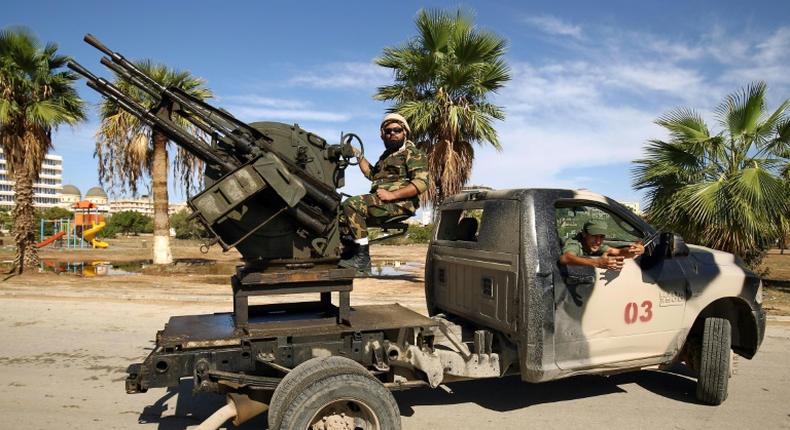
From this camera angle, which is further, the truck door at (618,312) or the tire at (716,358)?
the tire at (716,358)

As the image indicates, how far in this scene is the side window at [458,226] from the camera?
4871 mm

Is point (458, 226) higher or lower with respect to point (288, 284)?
higher

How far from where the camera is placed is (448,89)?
1351 centimetres

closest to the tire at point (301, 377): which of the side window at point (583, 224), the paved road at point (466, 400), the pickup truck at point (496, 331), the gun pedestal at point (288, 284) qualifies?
the pickup truck at point (496, 331)

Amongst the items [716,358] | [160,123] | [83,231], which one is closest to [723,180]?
[716,358]

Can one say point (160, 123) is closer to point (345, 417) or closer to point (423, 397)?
point (345, 417)

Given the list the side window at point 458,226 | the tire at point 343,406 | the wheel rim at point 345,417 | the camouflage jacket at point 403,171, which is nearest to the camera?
the tire at point 343,406

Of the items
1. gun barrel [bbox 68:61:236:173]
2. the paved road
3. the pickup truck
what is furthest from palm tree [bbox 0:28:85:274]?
the pickup truck

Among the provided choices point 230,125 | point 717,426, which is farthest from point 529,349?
point 230,125

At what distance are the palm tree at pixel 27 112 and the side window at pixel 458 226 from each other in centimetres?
1339

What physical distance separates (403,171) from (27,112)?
14210mm

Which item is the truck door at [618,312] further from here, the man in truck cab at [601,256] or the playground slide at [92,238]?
the playground slide at [92,238]

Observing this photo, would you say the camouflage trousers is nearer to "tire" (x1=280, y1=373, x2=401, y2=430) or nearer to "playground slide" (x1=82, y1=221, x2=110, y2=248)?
"tire" (x1=280, y1=373, x2=401, y2=430)

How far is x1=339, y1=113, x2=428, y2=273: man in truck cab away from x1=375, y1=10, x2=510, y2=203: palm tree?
8.50 metres
